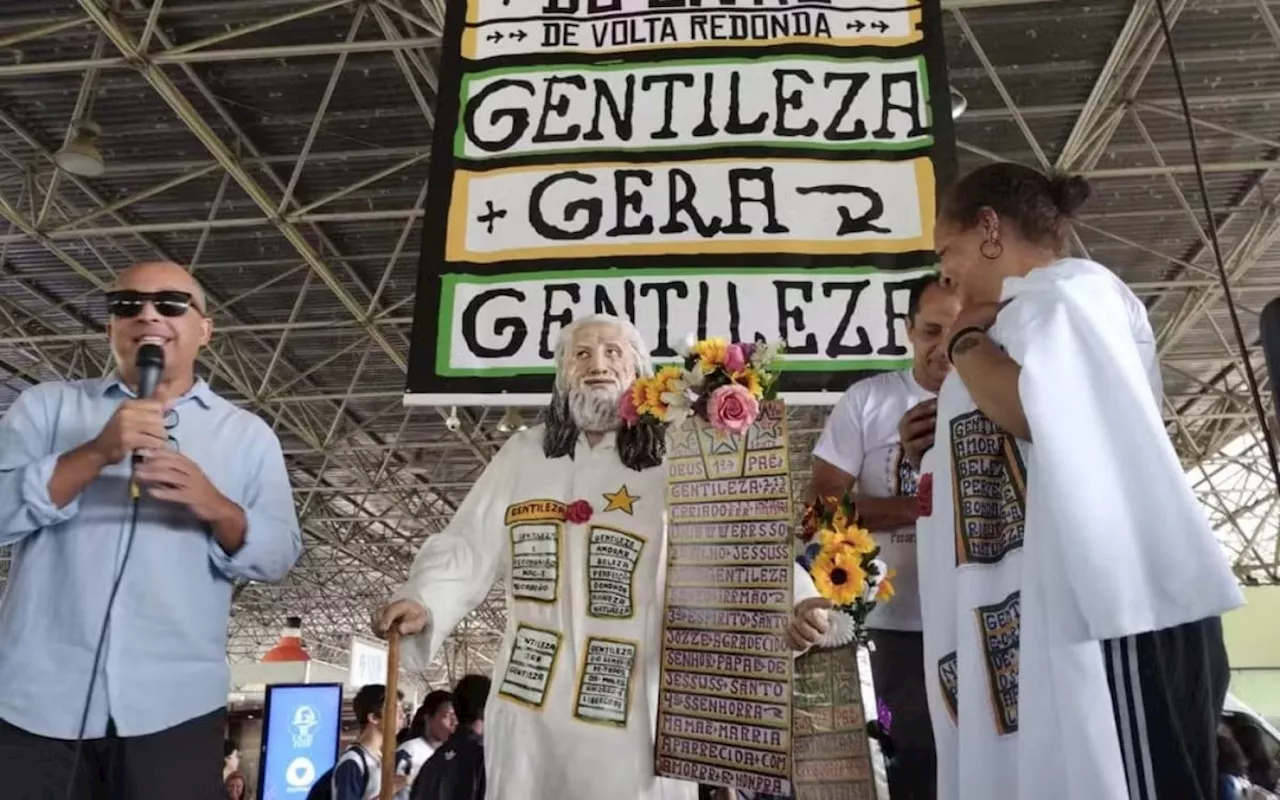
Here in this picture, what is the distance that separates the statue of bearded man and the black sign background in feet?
0.90

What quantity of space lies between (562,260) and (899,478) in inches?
40.0

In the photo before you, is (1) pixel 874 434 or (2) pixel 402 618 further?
(1) pixel 874 434

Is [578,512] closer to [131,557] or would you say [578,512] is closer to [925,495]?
[925,495]

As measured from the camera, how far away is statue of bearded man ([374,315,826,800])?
2154 mm

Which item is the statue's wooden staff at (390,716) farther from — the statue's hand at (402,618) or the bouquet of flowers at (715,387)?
the bouquet of flowers at (715,387)

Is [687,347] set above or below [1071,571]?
above

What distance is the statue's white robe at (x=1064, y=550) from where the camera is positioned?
144 cm

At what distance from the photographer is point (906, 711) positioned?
7.64 ft

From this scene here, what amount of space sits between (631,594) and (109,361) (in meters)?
14.2

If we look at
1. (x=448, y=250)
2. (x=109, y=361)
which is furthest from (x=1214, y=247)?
(x=109, y=361)

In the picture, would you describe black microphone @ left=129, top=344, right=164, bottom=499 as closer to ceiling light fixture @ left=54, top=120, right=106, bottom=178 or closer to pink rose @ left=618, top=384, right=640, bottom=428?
pink rose @ left=618, top=384, right=640, bottom=428

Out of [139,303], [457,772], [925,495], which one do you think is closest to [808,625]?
[925,495]

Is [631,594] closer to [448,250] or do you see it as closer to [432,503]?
[448,250]

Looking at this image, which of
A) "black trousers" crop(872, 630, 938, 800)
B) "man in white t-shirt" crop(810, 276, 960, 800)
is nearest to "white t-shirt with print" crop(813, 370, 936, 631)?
"man in white t-shirt" crop(810, 276, 960, 800)
